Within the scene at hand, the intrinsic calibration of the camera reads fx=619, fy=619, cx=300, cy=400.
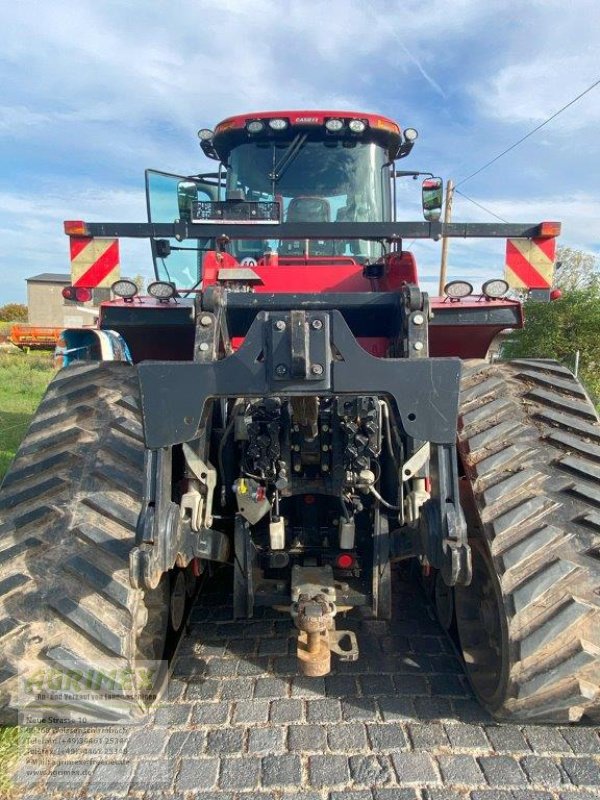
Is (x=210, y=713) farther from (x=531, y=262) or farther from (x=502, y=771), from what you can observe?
(x=531, y=262)

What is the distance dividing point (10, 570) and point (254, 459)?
3.90 ft

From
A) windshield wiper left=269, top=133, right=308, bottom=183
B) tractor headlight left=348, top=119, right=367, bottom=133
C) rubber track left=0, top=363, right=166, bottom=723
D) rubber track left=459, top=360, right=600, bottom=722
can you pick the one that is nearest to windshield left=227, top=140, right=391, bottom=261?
windshield wiper left=269, top=133, right=308, bottom=183

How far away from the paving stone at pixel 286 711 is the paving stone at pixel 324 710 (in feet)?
0.14

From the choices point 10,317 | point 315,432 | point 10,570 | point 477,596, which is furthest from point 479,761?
point 10,317

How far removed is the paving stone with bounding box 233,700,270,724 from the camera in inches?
107

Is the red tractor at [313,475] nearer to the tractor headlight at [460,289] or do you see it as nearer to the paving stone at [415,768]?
the tractor headlight at [460,289]

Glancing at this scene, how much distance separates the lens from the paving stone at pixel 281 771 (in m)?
2.36

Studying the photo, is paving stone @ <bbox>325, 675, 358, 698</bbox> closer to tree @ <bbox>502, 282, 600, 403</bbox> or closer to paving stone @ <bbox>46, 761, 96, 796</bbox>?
paving stone @ <bbox>46, 761, 96, 796</bbox>

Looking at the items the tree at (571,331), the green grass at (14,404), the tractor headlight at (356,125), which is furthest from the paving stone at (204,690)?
the tree at (571,331)

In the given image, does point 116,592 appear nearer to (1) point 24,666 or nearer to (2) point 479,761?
(1) point 24,666

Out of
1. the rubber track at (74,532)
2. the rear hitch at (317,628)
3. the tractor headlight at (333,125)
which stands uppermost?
the tractor headlight at (333,125)

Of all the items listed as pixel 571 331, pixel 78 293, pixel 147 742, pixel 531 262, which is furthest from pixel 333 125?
pixel 571 331

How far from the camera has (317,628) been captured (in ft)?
8.95

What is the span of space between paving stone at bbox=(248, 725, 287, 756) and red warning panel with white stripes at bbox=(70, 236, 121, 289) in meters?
2.80
